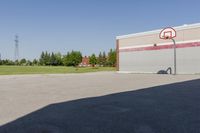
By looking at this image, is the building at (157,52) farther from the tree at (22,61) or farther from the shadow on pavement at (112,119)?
the tree at (22,61)

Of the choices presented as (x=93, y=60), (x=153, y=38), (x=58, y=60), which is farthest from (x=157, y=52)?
(x=58, y=60)

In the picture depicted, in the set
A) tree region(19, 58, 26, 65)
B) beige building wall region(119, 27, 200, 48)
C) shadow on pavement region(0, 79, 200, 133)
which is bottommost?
shadow on pavement region(0, 79, 200, 133)

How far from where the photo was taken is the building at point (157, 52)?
3055 centimetres

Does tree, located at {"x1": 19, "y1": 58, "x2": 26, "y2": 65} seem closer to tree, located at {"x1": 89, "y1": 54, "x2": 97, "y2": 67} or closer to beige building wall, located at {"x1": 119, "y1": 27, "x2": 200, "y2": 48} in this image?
tree, located at {"x1": 89, "y1": 54, "x2": 97, "y2": 67}

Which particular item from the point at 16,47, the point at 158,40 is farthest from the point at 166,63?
the point at 16,47

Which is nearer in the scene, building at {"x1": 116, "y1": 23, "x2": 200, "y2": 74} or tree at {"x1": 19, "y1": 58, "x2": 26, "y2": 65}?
building at {"x1": 116, "y1": 23, "x2": 200, "y2": 74}

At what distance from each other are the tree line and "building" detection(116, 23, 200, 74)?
61387 millimetres

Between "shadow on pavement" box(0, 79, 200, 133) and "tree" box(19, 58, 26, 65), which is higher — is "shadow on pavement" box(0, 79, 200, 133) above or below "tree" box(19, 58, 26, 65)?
below

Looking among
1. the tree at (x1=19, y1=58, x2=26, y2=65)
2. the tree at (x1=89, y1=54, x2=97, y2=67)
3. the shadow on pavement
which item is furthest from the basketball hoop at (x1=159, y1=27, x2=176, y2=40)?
the tree at (x1=19, y1=58, x2=26, y2=65)

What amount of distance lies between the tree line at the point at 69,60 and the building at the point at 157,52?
61.4 m

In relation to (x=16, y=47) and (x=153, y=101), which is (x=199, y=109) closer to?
(x=153, y=101)

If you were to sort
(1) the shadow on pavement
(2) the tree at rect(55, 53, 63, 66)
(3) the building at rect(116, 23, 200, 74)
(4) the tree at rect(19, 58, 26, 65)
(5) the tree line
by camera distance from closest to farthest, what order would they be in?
(1) the shadow on pavement → (3) the building at rect(116, 23, 200, 74) → (5) the tree line → (2) the tree at rect(55, 53, 63, 66) → (4) the tree at rect(19, 58, 26, 65)

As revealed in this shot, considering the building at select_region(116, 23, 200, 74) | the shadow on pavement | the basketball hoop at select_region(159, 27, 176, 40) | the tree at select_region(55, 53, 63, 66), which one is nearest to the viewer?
the shadow on pavement

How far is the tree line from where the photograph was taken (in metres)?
111
